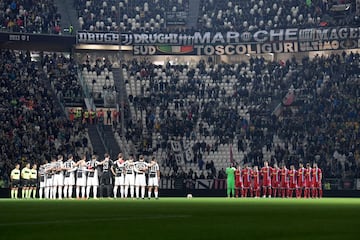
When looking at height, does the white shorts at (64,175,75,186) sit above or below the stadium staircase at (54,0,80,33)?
below

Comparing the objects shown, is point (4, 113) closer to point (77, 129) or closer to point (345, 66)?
point (77, 129)

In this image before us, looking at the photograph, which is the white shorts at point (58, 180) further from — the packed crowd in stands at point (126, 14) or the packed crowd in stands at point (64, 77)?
the packed crowd in stands at point (126, 14)

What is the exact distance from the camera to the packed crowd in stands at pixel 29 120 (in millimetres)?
54781

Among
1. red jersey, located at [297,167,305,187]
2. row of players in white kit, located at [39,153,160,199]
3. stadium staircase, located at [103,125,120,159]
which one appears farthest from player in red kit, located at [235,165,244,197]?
stadium staircase, located at [103,125,120,159]

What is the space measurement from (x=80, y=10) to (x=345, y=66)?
23761 millimetres

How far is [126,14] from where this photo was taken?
7238cm

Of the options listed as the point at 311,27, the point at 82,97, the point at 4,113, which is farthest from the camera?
the point at 311,27

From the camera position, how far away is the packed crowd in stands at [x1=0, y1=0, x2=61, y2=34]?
6675 cm

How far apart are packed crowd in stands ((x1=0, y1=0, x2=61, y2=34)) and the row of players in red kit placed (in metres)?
26.4

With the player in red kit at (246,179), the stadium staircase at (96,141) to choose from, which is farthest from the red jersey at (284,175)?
the stadium staircase at (96,141)

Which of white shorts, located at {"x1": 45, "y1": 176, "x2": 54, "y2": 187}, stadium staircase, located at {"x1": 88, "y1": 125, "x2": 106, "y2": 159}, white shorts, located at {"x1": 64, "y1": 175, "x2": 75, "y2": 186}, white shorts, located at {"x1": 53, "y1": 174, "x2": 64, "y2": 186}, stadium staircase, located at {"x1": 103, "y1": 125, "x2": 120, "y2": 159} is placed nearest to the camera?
white shorts, located at {"x1": 64, "y1": 175, "x2": 75, "y2": 186}

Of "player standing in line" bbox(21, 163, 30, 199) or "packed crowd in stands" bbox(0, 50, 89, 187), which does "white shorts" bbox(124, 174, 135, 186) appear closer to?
"player standing in line" bbox(21, 163, 30, 199)

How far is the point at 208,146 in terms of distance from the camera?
60.0 meters

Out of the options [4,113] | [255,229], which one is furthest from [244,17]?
[255,229]
